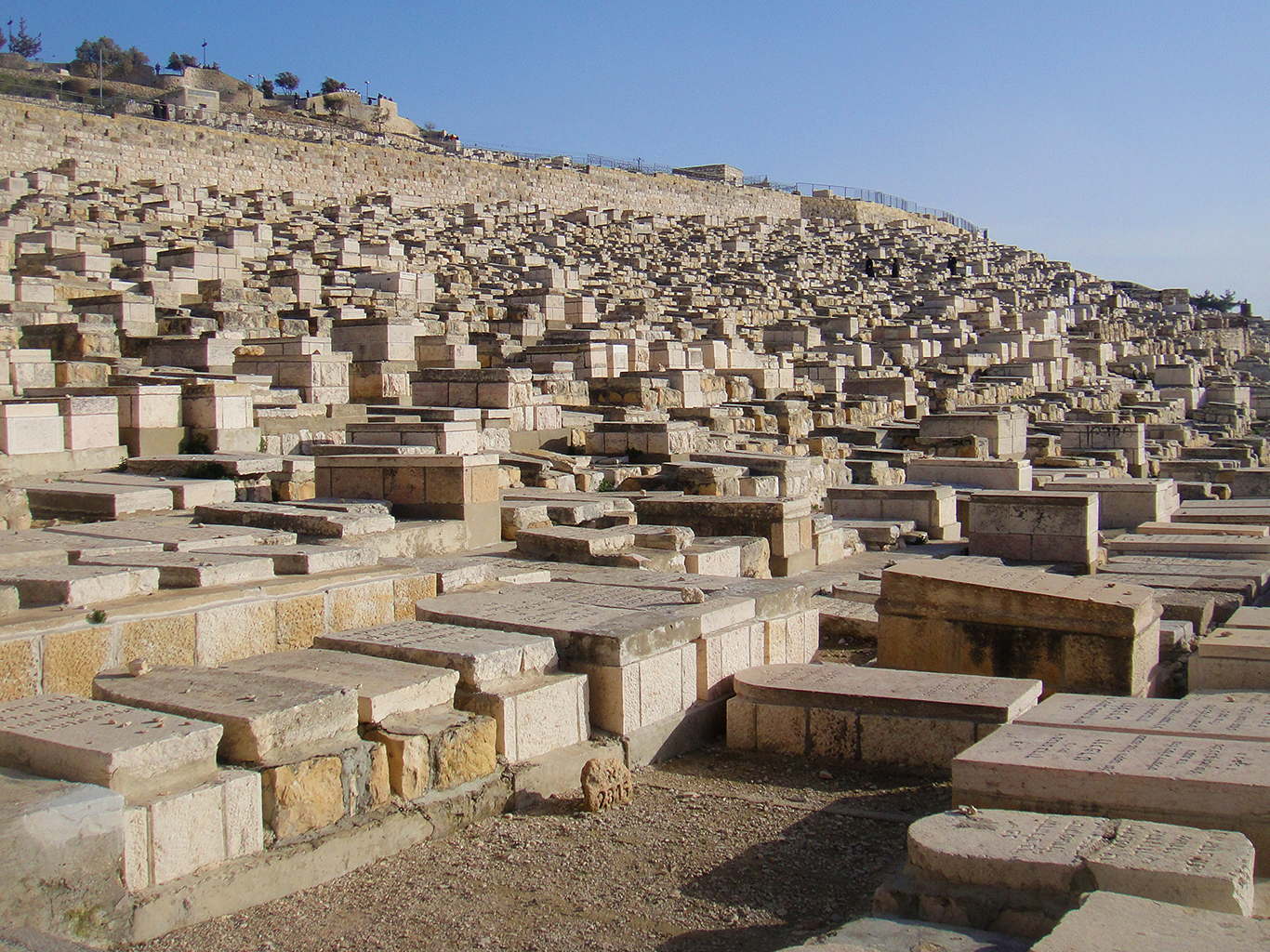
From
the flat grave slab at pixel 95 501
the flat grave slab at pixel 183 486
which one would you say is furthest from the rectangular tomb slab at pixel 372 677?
the flat grave slab at pixel 183 486

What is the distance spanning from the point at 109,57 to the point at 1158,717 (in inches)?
2848

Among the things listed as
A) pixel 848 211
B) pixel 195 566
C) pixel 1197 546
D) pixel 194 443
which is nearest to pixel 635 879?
pixel 195 566

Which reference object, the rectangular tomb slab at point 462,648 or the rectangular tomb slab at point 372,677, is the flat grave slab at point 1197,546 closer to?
the rectangular tomb slab at point 462,648

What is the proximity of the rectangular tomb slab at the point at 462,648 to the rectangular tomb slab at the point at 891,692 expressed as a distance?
0.98 meters

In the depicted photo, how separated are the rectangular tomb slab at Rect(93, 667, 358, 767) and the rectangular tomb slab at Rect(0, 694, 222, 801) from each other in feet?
0.32

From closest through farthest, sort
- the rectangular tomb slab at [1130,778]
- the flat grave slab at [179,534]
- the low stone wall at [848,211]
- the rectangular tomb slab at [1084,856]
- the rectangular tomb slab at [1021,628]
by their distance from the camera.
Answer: the rectangular tomb slab at [1084,856] < the rectangular tomb slab at [1130,778] < the rectangular tomb slab at [1021,628] < the flat grave slab at [179,534] < the low stone wall at [848,211]

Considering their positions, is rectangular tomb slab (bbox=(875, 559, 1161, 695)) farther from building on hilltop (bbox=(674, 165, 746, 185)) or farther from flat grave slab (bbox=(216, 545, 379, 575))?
building on hilltop (bbox=(674, 165, 746, 185))

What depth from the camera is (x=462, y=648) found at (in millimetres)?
4391

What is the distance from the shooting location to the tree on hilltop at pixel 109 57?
59031 millimetres

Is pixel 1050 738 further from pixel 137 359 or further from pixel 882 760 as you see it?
pixel 137 359

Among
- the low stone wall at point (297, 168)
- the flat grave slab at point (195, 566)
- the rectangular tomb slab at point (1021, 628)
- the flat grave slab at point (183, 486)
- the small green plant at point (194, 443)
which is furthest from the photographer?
the low stone wall at point (297, 168)

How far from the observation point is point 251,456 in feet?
27.8

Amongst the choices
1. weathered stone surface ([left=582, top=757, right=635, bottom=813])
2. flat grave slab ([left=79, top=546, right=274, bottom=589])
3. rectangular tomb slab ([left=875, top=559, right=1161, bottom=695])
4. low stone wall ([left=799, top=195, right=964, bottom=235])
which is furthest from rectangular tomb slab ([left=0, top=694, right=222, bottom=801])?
low stone wall ([left=799, top=195, right=964, bottom=235])

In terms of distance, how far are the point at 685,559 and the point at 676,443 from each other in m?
4.20
